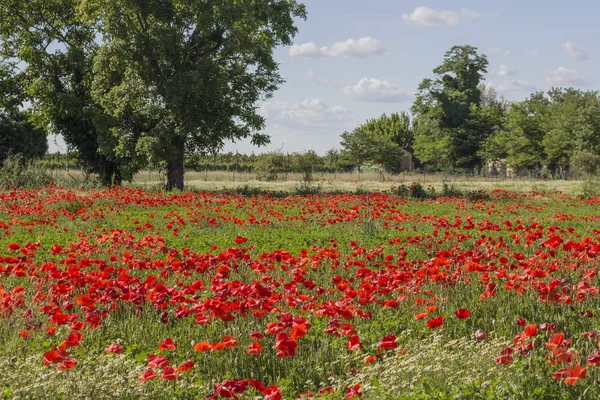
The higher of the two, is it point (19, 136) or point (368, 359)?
point (19, 136)

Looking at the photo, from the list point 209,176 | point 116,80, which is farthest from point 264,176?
point 116,80

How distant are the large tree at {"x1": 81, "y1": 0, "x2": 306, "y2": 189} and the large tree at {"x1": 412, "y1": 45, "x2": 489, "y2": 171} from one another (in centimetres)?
5011

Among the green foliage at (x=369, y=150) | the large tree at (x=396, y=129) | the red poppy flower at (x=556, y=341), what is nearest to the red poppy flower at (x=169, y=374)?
the red poppy flower at (x=556, y=341)

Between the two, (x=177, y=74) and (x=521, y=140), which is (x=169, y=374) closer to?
(x=177, y=74)

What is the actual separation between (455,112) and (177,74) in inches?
2234

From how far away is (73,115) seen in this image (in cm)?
3425

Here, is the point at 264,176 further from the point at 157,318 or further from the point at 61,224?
the point at 157,318

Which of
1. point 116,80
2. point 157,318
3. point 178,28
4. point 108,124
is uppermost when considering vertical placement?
point 178,28

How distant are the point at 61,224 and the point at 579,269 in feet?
38.8

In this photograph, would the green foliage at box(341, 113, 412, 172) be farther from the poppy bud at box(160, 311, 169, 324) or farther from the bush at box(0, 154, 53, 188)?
the poppy bud at box(160, 311, 169, 324)

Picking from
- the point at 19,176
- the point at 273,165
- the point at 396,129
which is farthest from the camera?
the point at 396,129

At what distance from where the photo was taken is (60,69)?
3562 centimetres

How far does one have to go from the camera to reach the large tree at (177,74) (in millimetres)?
30969

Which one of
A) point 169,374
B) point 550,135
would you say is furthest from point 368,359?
point 550,135
